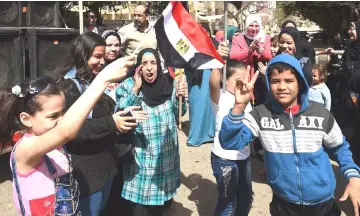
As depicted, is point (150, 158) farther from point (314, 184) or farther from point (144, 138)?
point (314, 184)

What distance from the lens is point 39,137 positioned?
1829mm

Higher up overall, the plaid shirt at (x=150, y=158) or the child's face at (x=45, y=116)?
the child's face at (x=45, y=116)

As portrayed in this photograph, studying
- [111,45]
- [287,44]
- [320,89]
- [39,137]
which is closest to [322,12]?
[320,89]

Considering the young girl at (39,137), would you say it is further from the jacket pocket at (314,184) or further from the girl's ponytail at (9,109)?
the jacket pocket at (314,184)

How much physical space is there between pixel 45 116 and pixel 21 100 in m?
0.18

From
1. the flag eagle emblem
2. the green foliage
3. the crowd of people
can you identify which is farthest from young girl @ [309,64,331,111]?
the green foliage

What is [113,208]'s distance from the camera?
346 cm

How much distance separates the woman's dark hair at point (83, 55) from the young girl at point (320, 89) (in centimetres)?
283

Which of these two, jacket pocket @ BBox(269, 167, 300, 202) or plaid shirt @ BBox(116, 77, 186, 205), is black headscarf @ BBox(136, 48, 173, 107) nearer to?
plaid shirt @ BBox(116, 77, 186, 205)

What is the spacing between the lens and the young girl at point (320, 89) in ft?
14.9

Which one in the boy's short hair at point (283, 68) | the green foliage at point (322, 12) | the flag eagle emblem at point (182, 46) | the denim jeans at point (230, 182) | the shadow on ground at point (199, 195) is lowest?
the shadow on ground at point (199, 195)

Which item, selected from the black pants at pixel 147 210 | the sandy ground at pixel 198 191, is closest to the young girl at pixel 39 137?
the black pants at pixel 147 210

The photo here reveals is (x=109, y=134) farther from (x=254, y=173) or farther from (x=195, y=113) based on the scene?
(x=195, y=113)

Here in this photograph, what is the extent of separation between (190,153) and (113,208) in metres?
2.55
